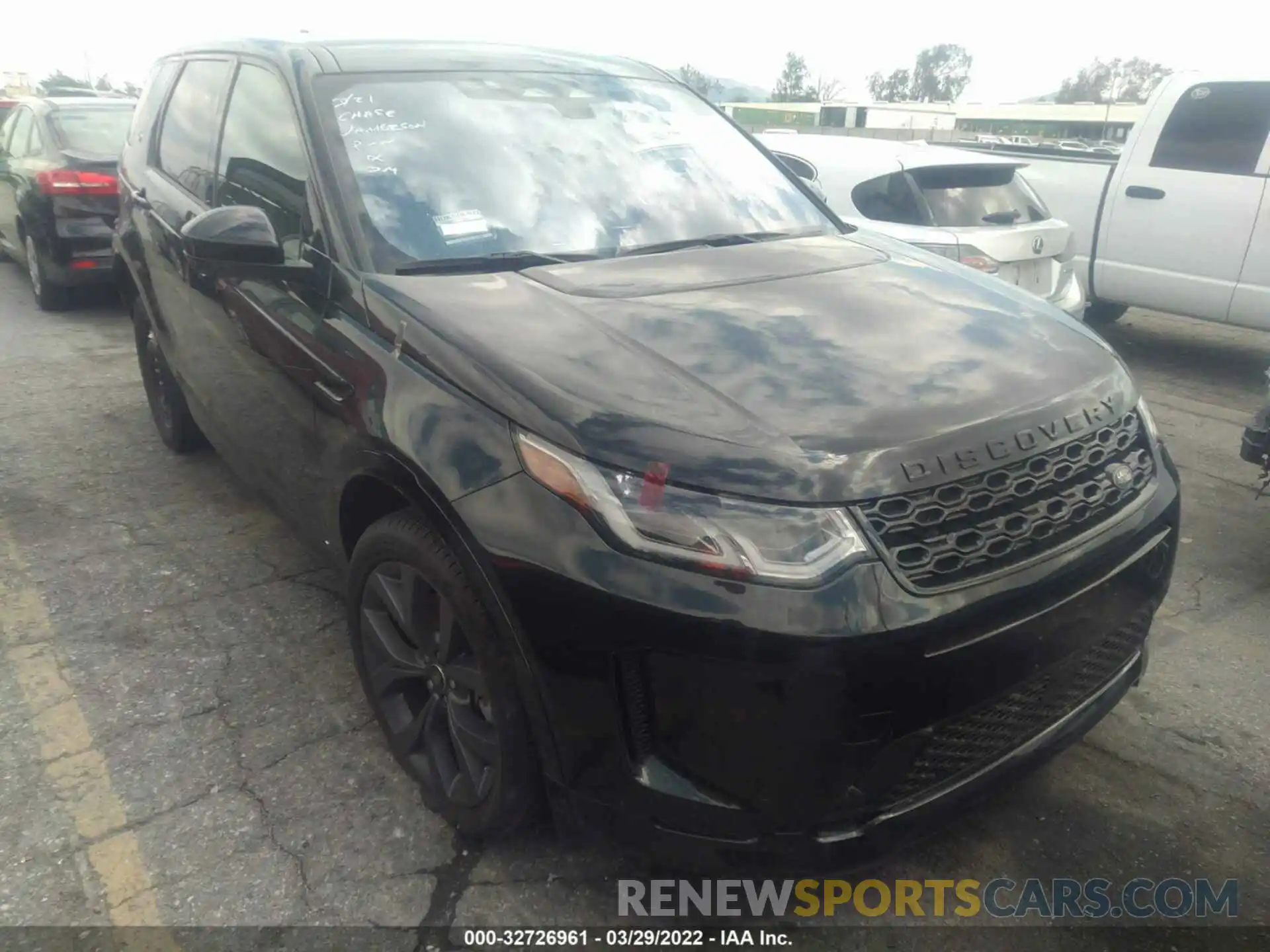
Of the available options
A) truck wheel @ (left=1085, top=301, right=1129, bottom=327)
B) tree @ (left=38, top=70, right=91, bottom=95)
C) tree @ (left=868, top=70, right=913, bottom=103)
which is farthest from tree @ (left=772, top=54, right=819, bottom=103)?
truck wheel @ (left=1085, top=301, right=1129, bottom=327)

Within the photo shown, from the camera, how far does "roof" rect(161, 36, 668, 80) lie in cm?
307

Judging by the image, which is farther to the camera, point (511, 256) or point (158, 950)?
point (511, 256)

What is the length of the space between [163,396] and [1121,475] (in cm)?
437

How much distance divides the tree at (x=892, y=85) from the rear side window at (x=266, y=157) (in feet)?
292

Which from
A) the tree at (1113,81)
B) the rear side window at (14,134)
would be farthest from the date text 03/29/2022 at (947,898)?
the tree at (1113,81)

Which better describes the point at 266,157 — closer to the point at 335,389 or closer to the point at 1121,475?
the point at 335,389

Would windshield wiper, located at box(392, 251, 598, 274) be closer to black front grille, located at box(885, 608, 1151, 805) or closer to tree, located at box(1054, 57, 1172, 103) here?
black front grille, located at box(885, 608, 1151, 805)

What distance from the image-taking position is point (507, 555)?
Result: 2.01 m

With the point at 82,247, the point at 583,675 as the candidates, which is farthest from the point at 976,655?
the point at 82,247

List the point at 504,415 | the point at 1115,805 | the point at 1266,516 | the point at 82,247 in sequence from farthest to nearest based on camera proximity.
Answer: the point at 82,247 < the point at 1266,516 < the point at 1115,805 < the point at 504,415

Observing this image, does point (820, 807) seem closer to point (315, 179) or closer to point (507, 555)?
point (507, 555)

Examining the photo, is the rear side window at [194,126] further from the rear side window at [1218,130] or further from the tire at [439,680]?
the rear side window at [1218,130]

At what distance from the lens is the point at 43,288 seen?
819cm

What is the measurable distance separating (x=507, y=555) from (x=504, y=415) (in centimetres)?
30
